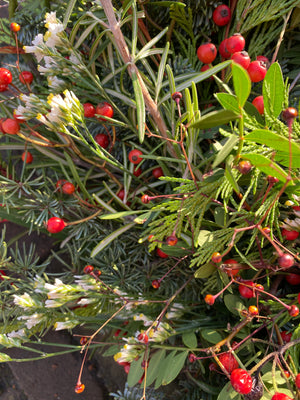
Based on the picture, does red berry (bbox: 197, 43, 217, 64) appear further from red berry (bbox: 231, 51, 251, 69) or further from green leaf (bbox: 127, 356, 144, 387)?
green leaf (bbox: 127, 356, 144, 387)

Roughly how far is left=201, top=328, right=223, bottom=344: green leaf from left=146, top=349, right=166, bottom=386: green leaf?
95 mm

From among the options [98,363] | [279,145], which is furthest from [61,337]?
[279,145]

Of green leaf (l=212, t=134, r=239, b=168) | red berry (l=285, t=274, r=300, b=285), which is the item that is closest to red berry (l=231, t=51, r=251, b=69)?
green leaf (l=212, t=134, r=239, b=168)

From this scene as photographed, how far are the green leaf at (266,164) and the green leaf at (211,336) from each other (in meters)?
0.33

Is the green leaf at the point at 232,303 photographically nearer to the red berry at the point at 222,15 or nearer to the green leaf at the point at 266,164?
the green leaf at the point at 266,164

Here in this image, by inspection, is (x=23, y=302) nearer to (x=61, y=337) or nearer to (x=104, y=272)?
(x=104, y=272)

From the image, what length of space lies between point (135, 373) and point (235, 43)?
599mm

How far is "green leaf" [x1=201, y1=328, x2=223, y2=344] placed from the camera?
0.60m

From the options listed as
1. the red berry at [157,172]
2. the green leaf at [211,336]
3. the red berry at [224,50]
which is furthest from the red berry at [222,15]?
the green leaf at [211,336]

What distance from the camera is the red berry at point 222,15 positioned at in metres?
0.61

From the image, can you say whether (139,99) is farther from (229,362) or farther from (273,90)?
(229,362)

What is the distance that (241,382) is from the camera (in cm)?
46

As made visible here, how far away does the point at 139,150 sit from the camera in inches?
27.3

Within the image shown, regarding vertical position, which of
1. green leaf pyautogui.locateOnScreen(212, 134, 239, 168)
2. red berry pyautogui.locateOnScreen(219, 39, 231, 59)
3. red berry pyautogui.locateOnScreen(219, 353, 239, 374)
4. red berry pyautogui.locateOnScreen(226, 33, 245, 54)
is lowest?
red berry pyautogui.locateOnScreen(219, 353, 239, 374)
